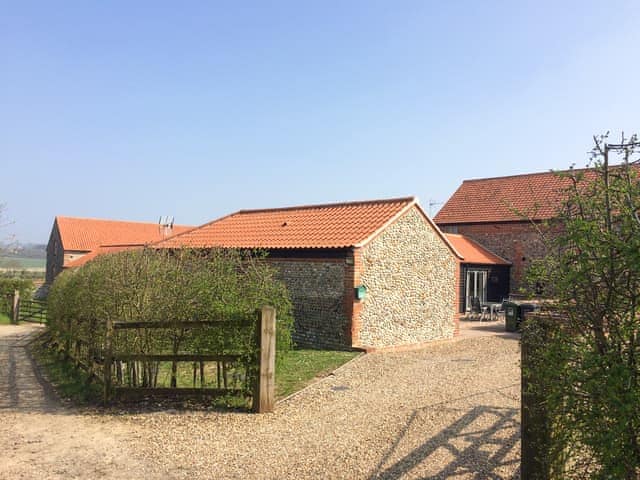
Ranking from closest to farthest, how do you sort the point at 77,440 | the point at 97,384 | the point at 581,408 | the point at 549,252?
the point at 581,408
the point at 549,252
the point at 77,440
the point at 97,384

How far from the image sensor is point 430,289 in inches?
659

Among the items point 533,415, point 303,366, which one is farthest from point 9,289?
point 533,415

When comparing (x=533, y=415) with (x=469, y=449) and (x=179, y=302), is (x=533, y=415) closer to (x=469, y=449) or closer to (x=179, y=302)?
(x=469, y=449)

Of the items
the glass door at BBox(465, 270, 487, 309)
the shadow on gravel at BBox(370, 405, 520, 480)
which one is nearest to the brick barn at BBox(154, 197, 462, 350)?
the shadow on gravel at BBox(370, 405, 520, 480)

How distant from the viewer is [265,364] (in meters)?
7.88

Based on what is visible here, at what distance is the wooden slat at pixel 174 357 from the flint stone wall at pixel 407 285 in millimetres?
6697

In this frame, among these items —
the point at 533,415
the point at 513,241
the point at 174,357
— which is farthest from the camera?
the point at 513,241

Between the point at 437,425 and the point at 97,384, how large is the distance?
6.64 meters

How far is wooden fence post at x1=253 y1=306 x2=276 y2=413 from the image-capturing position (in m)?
7.87

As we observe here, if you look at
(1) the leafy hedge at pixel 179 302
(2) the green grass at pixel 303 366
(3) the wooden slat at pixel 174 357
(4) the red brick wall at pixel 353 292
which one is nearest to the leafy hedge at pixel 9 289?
(2) the green grass at pixel 303 366

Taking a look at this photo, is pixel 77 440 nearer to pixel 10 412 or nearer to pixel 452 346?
pixel 10 412

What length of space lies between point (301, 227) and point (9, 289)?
27.0 m

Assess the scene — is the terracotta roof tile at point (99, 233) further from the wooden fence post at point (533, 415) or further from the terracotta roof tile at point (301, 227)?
the wooden fence post at point (533, 415)

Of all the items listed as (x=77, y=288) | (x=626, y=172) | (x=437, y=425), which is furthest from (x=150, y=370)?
(x=626, y=172)
